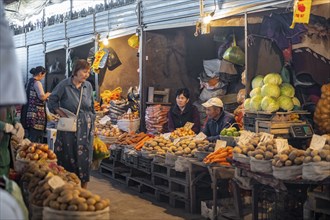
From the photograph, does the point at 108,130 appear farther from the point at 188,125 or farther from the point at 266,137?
the point at 266,137

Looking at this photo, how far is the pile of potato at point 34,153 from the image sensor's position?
5969 millimetres

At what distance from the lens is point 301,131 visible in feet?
21.3

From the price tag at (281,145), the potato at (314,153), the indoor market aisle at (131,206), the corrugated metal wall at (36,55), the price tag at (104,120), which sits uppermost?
the corrugated metal wall at (36,55)

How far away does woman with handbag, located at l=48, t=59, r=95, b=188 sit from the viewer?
693 centimetres

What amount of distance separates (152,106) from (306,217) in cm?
469

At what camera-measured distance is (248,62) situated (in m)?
7.21

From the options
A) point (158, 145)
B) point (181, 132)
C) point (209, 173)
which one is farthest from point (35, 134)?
point (209, 173)

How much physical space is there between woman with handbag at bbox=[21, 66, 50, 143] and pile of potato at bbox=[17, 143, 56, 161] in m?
3.46

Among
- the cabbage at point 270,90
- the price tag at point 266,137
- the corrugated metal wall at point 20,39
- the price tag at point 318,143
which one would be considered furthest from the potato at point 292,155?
the corrugated metal wall at point 20,39

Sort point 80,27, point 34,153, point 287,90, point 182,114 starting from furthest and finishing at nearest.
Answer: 1. point 80,27
2. point 182,114
3. point 287,90
4. point 34,153

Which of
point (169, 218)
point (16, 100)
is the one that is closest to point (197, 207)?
point (169, 218)

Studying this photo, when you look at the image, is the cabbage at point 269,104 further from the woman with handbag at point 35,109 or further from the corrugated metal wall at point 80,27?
the corrugated metal wall at point 80,27

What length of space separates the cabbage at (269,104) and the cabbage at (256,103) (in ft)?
0.29

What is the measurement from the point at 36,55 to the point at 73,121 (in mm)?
9039
